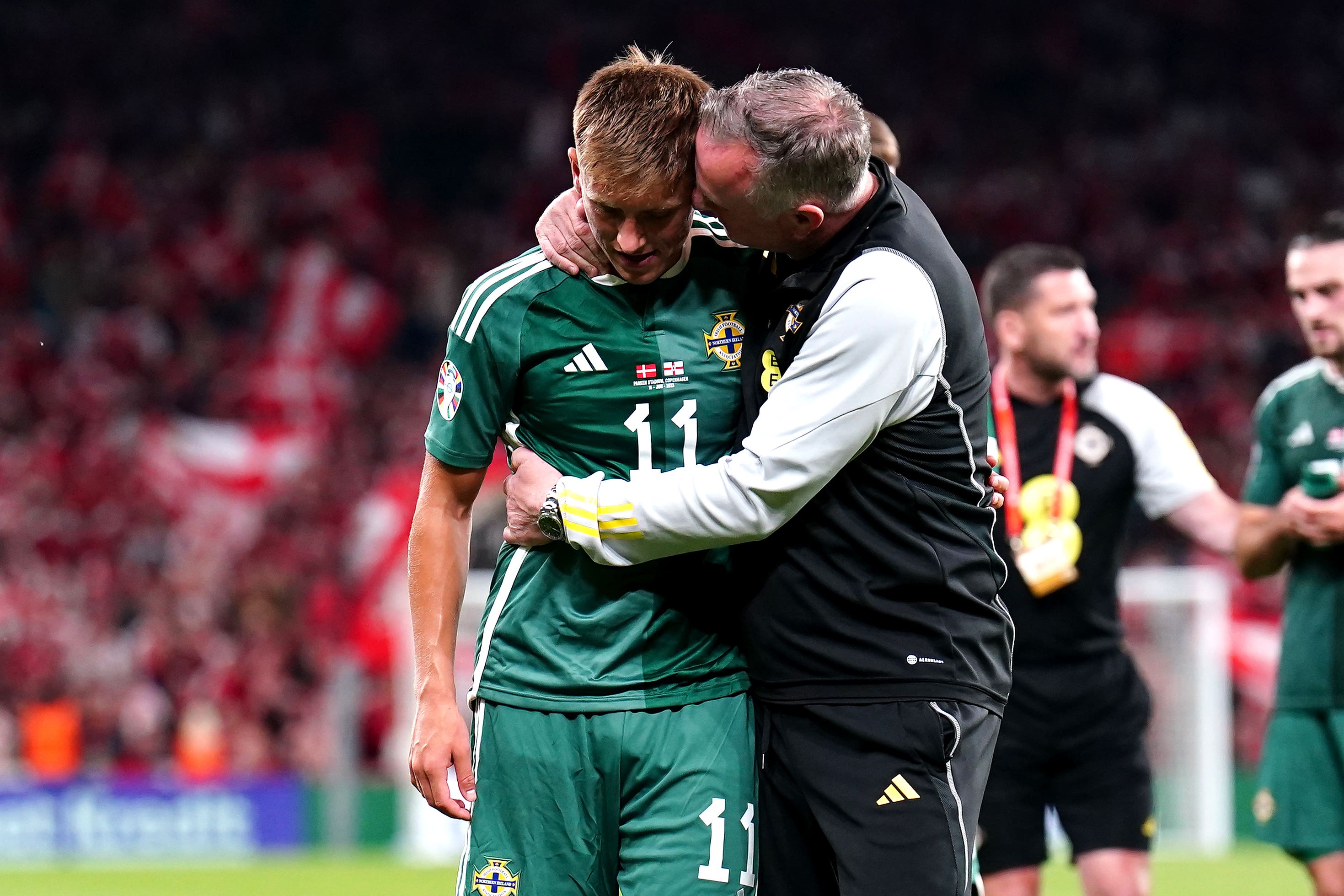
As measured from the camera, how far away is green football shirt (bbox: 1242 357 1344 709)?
519 cm

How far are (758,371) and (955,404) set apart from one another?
15.3 inches

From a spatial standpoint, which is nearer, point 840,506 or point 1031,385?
point 840,506

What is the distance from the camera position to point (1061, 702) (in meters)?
5.29

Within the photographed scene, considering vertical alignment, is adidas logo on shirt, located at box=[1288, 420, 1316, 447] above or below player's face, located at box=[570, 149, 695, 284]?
below

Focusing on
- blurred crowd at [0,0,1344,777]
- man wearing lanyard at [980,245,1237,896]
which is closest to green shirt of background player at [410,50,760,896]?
man wearing lanyard at [980,245,1237,896]

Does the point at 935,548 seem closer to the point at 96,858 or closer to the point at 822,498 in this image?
the point at 822,498

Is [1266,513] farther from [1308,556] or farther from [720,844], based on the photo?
[720,844]

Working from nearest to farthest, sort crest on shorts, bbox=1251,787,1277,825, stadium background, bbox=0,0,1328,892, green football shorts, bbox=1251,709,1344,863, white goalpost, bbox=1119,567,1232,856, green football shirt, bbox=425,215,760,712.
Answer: green football shirt, bbox=425,215,760,712, green football shorts, bbox=1251,709,1344,863, crest on shorts, bbox=1251,787,1277,825, white goalpost, bbox=1119,567,1232,856, stadium background, bbox=0,0,1328,892

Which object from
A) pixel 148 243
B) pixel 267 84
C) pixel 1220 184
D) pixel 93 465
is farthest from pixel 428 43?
pixel 1220 184

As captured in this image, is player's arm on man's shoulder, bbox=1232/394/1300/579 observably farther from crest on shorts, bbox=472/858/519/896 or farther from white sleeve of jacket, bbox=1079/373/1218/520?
crest on shorts, bbox=472/858/519/896

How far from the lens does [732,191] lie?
10.3ft

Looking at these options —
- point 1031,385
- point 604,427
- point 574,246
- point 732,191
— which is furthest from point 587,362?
point 1031,385

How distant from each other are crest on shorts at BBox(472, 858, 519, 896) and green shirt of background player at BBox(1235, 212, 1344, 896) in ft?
9.21

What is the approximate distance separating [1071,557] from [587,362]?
2.47 m
